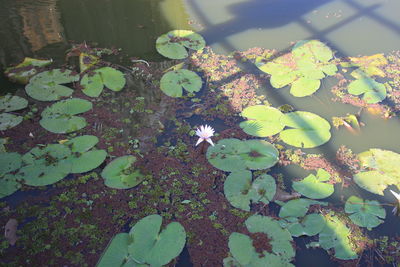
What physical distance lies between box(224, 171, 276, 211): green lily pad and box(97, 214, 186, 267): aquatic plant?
401 millimetres

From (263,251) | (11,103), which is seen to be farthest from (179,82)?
(263,251)

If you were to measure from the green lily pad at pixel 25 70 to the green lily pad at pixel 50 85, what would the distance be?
8 cm

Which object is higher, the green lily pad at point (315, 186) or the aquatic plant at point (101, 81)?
the aquatic plant at point (101, 81)

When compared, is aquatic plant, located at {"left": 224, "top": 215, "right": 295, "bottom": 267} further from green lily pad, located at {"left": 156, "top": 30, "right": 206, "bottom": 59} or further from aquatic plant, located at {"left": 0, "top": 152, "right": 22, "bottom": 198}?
green lily pad, located at {"left": 156, "top": 30, "right": 206, "bottom": 59}

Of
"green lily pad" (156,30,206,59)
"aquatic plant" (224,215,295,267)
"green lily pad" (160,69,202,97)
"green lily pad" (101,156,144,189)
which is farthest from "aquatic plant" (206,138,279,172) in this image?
"green lily pad" (156,30,206,59)

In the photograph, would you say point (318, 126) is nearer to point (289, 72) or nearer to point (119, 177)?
point (289, 72)

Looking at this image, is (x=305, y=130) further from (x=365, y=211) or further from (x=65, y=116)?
(x=65, y=116)

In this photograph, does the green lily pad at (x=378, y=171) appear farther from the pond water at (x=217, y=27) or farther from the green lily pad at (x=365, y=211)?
the pond water at (x=217, y=27)

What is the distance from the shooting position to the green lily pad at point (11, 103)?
2.57 meters

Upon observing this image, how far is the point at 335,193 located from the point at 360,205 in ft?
0.54

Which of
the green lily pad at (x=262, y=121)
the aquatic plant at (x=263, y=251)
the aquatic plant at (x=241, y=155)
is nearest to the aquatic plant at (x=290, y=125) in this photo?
the green lily pad at (x=262, y=121)

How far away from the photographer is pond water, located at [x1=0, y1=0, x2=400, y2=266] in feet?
10.3

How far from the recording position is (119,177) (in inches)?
84.2

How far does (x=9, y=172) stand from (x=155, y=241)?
1108 mm
